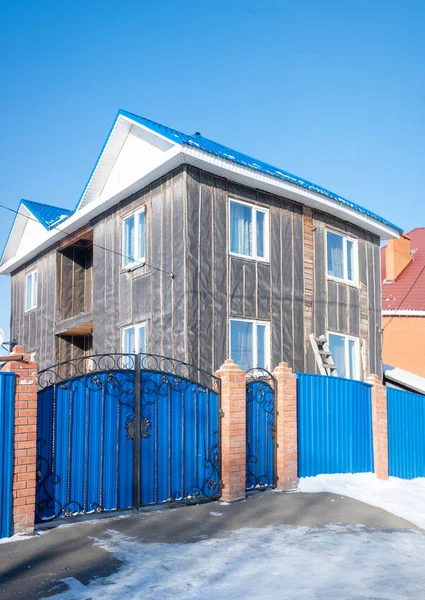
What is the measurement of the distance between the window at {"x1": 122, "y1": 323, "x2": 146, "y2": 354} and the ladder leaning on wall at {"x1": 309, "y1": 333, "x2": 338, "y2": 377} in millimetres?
3949

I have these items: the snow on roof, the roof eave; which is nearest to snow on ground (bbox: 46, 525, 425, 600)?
the roof eave

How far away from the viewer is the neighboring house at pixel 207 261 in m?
12.4

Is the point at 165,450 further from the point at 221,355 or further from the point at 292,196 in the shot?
the point at 292,196

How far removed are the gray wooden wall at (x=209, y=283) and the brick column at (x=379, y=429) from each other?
2.39 metres

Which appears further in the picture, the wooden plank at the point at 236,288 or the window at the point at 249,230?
the window at the point at 249,230

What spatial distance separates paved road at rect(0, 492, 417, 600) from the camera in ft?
18.0

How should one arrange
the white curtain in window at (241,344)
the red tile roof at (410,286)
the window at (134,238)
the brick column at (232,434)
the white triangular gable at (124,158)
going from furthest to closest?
1. the red tile roof at (410,286)
2. the window at (134,238)
3. the white triangular gable at (124,158)
4. the white curtain in window at (241,344)
5. the brick column at (232,434)

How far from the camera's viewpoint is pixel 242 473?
29.9 feet

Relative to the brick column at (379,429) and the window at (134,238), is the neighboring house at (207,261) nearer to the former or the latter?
the window at (134,238)

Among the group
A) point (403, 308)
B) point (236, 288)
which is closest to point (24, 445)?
point (236, 288)

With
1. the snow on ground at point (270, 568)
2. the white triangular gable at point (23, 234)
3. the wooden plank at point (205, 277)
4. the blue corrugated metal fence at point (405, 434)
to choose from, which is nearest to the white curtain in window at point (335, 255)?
the blue corrugated metal fence at point (405, 434)

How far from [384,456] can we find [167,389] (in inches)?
215

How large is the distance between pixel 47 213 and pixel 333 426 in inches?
449

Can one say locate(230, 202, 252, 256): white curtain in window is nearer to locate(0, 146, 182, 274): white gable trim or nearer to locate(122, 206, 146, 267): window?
Result: locate(0, 146, 182, 274): white gable trim
